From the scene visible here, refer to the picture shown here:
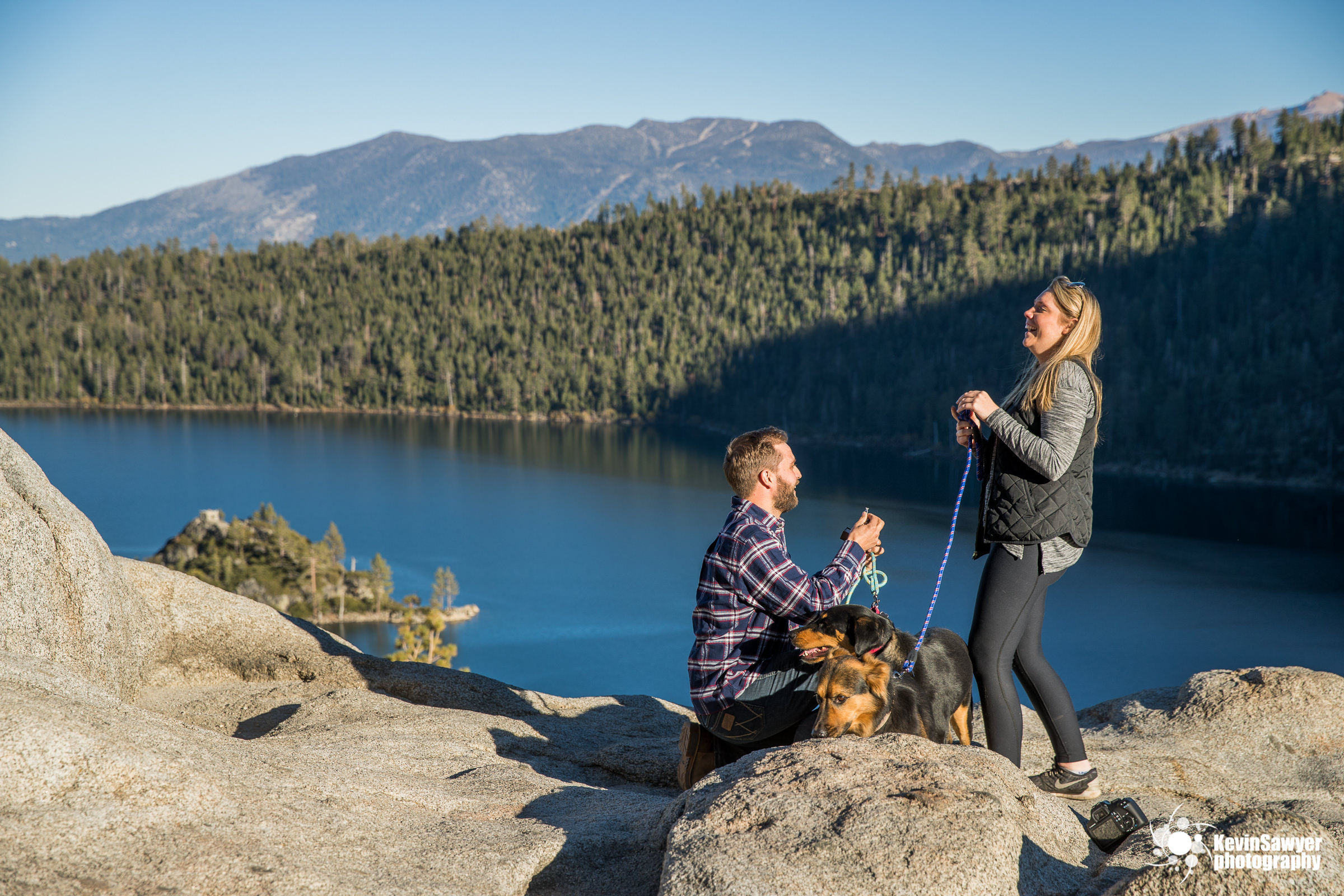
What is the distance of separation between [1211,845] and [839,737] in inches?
49.0

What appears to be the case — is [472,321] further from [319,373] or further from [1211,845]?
[1211,845]

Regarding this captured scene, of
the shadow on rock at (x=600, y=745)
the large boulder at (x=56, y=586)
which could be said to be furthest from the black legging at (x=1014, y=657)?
the large boulder at (x=56, y=586)

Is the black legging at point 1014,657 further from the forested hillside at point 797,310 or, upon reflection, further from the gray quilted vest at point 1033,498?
the forested hillside at point 797,310

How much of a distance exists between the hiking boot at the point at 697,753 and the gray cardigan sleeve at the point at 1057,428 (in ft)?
6.02

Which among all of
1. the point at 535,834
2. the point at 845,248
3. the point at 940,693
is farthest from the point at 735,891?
the point at 845,248

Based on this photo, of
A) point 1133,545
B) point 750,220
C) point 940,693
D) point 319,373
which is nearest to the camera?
point 940,693

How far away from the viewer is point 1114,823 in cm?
338

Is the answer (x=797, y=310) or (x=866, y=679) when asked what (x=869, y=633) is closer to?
(x=866, y=679)

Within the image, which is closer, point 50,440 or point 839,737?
point 839,737

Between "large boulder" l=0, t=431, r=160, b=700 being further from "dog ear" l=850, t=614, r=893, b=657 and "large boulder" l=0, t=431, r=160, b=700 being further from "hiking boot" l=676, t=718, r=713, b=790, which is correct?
"dog ear" l=850, t=614, r=893, b=657

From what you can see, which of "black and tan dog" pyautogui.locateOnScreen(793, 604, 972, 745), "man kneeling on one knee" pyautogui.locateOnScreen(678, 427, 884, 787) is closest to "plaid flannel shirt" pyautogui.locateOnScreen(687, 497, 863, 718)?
"man kneeling on one knee" pyautogui.locateOnScreen(678, 427, 884, 787)

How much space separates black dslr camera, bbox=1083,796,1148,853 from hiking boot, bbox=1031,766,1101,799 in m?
0.84

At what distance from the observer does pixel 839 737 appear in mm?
3596

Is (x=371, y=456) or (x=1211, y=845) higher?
(x=1211, y=845)
